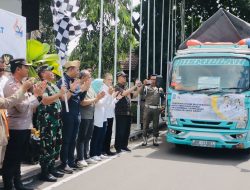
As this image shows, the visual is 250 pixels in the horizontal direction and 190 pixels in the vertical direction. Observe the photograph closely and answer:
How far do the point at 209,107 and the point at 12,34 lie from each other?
454 cm

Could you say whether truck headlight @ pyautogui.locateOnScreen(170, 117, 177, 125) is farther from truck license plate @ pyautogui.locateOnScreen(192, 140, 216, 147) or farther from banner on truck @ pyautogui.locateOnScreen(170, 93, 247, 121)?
truck license plate @ pyautogui.locateOnScreen(192, 140, 216, 147)

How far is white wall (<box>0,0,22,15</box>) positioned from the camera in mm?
11156

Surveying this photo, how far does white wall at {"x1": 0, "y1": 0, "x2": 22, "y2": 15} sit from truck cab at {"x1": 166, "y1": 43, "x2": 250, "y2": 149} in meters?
5.41

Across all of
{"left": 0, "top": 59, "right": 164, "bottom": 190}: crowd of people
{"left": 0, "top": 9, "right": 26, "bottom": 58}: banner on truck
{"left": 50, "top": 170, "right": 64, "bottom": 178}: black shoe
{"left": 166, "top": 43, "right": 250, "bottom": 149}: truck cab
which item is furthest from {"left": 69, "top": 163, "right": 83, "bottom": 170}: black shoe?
{"left": 166, "top": 43, "right": 250, "bottom": 149}: truck cab

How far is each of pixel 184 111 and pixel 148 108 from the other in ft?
5.38

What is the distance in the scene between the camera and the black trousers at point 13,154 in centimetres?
525

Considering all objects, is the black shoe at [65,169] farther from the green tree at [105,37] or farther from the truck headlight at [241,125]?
the green tree at [105,37]

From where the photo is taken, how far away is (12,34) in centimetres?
600

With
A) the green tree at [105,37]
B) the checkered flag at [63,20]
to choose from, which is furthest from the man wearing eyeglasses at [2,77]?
the green tree at [105,37]

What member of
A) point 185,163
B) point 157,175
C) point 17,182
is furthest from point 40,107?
point 185,163

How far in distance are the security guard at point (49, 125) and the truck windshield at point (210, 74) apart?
378 cm

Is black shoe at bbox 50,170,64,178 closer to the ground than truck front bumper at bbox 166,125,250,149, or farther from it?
closer to the ground

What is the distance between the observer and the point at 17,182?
5.45 m

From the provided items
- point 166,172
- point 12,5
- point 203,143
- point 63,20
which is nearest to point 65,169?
point 166,172
